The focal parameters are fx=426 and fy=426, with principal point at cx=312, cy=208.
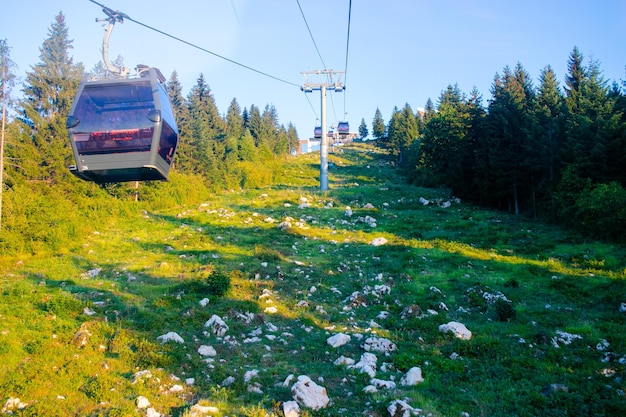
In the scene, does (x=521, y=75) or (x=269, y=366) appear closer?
(x=269, y=366)

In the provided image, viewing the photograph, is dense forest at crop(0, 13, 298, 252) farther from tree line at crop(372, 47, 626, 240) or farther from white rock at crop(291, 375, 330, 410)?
tree line at crop(372, 47, 626, 240)

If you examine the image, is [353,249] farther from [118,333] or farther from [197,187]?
[197,187]

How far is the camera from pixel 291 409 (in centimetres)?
725

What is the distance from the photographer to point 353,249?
20.8 metres

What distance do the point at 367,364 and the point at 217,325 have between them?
14.2 feet

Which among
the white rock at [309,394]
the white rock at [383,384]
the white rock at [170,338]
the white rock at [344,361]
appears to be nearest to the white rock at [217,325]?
the white rock at [170,338]

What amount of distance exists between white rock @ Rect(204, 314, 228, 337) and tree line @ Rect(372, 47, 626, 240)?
761 inches

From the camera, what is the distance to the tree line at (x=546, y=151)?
2488 cm

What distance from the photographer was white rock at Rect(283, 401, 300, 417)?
7.16 meters

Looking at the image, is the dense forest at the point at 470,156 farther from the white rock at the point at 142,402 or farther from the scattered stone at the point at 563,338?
the white rock at the point at 142,402

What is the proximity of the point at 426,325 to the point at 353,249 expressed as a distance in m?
9.38

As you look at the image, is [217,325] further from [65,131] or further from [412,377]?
[65,131]

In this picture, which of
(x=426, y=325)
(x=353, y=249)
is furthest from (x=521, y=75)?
(x=426, y=325)

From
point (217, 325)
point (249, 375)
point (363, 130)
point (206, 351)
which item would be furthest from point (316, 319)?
point (363, 130)
